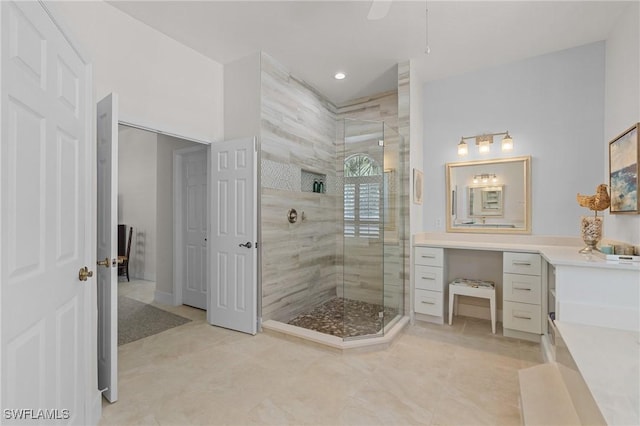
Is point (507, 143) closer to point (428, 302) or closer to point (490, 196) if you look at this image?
point (490, 196)

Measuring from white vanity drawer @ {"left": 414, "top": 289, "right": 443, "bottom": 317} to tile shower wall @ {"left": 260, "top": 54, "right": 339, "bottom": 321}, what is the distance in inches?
54.8

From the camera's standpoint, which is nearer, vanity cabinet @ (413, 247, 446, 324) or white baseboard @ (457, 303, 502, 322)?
vanity cabinet @ (413, 247, 446, 324)

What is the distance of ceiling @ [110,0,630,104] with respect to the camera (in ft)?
8.13

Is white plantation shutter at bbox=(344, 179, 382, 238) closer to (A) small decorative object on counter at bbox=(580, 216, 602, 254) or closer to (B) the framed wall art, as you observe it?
(A) small decorative object on counter at bbox=(580, 216, 602, 254)

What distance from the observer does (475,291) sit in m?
3.19

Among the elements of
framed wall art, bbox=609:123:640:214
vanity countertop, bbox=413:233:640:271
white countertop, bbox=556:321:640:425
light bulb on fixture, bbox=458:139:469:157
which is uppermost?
light bulb on fixture, bbox=458:139:469:157

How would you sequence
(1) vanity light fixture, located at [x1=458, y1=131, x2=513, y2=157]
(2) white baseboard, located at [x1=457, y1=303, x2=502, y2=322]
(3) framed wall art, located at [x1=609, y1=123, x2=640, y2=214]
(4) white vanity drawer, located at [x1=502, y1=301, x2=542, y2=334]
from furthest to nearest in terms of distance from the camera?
(2) white baseboard, located at [x1=457, y1=303, x2=502, y2=322] → (1) vanity light fixture, located at [x1=458, y1=131, x2=513, y2=157] → (4) white vanity drawer, located at [x1=502, y1=301, x2=542, y2=334] → (3) framed wall art, located at [x1=609, y1=123, x2=640, y2=214]

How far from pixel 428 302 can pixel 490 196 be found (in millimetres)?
1472

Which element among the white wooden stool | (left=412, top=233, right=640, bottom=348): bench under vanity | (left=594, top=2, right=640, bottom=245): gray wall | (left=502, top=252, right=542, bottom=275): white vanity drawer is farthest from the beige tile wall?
(left=594, top=2, right=640, bottom=245): gray wall

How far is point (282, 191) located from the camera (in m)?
3.51

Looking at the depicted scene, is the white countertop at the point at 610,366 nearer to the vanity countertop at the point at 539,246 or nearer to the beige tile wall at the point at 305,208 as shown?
the vanity countertop at the point at 539,246

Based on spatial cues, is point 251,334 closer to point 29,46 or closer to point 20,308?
point 20,308

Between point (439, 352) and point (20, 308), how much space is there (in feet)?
9.42

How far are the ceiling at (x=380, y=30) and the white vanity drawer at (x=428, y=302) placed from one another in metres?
2.68
